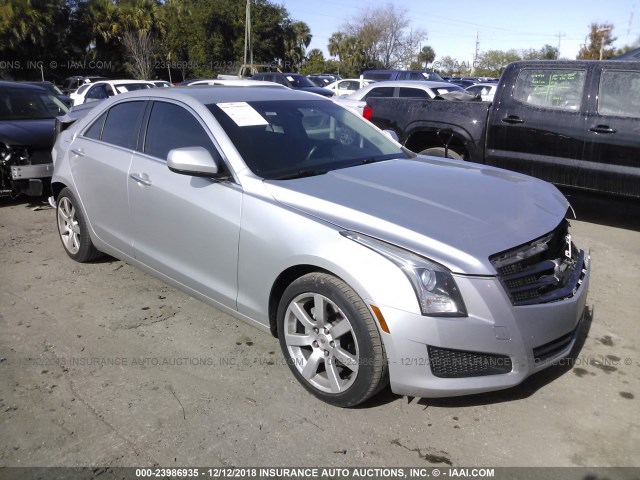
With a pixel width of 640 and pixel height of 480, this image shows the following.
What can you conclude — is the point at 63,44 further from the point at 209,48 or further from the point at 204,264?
the point at 204,264

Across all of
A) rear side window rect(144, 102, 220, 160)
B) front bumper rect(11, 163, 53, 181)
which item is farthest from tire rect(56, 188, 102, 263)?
front bumper rect(11, 163, 53, 181)

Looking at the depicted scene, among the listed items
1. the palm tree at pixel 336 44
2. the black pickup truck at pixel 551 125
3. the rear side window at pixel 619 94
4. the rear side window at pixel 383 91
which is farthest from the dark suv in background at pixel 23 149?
the palm tree at pixel 336 44

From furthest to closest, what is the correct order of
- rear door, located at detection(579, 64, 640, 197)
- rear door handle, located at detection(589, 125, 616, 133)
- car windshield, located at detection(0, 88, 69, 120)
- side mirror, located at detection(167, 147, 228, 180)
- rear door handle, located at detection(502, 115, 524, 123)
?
car windshield, located at detection(0, 88, 69, 120)
rear door handle, located at detection(502, 115, 524, 123)
rear door handle, located at detection(589, 125, 616, 133)
rear door, located at detection(579, 64, 640, 197)
side mirror, located at detection(167, 147, 228, 180)

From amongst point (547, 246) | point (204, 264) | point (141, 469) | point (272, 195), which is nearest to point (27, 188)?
point (204, 264)

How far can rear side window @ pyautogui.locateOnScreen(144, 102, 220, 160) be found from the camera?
3.82 m

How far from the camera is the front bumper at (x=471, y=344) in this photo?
2.68 m

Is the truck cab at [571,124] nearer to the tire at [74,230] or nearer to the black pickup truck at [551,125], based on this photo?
the black pickup truck at [551,125]

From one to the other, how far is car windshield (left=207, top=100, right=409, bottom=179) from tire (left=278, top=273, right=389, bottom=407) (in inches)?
33.7

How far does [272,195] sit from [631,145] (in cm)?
444

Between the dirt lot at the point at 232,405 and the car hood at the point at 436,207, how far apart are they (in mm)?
904

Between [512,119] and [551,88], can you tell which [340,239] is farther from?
[551,88]

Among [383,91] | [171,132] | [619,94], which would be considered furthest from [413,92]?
[171,132]

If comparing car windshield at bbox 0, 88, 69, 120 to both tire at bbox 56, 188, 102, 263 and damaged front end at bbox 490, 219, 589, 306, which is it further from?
damaged front end at bbox 490, 219, 589, 306

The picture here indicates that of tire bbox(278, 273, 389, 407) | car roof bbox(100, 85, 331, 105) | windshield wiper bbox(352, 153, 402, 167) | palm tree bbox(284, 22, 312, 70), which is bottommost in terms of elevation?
tire bbox(278, 273, 389, 407)
